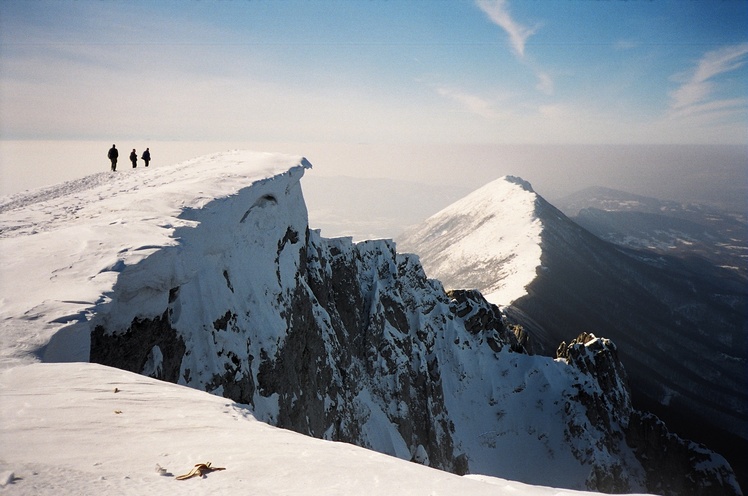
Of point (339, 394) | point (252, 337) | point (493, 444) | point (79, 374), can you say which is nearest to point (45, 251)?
point (79, 374)

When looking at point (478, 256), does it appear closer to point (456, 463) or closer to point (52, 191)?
point (456, 463)

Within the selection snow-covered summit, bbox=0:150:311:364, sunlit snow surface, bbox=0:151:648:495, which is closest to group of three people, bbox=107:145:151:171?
snow-covered summit, bbox=0:150:311:364

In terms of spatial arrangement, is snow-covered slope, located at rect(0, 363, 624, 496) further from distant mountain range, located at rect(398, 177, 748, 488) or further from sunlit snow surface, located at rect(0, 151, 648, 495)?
distant mountain range, located at rect(398, 177, 748, 488)

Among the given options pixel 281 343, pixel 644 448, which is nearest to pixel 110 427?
pixel 281 343

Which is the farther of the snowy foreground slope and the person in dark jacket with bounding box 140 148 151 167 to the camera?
the person in dark jacket with bounding box 140 148 151 167

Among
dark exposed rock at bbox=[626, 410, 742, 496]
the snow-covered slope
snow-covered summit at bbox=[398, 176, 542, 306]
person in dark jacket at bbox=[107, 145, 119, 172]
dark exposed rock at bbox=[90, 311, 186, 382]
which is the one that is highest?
person in dark jacket at bbox=[107, 145, 119, 172]

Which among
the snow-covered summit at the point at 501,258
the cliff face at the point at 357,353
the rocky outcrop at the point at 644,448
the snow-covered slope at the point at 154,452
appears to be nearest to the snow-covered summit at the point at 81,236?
the cliff face at the point at 357,353

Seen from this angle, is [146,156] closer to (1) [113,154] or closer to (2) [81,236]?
(1) [113,154]
